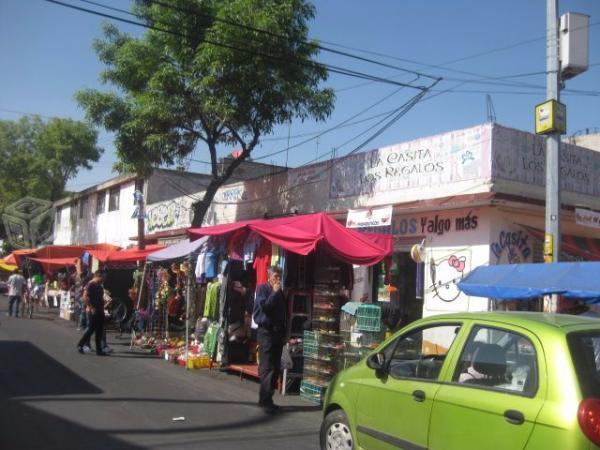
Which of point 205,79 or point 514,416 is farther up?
point 205,79

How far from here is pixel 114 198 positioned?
96.1 feet

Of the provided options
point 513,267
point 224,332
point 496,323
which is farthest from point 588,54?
point 224,332

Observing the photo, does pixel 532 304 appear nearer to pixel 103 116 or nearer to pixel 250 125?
pixel 250 125

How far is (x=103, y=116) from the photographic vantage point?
53.3 ft

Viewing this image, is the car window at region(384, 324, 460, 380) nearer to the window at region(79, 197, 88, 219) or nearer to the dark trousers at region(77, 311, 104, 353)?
the dark trousers at region(77, 311, 104, 353)

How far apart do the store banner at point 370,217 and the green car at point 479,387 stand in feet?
20.9

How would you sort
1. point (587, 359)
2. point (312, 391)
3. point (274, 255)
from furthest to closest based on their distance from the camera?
point (274, 255) → point (312, 391) → point (587, 359)

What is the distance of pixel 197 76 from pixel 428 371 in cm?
1166

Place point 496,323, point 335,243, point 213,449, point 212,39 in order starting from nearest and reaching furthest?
point 496,323 → point 213,449 → point 335,243 → point 212,39

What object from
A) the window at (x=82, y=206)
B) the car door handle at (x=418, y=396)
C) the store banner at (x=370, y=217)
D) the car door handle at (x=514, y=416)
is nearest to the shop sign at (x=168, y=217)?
the window at (x=82, y=206)

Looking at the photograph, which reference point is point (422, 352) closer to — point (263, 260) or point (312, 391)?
point (312, 391)

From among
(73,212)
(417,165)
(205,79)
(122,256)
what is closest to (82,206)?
(73,212)

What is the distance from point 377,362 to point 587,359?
185 cm

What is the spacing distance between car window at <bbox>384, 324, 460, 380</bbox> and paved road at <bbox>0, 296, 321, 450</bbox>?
6.49 feet
